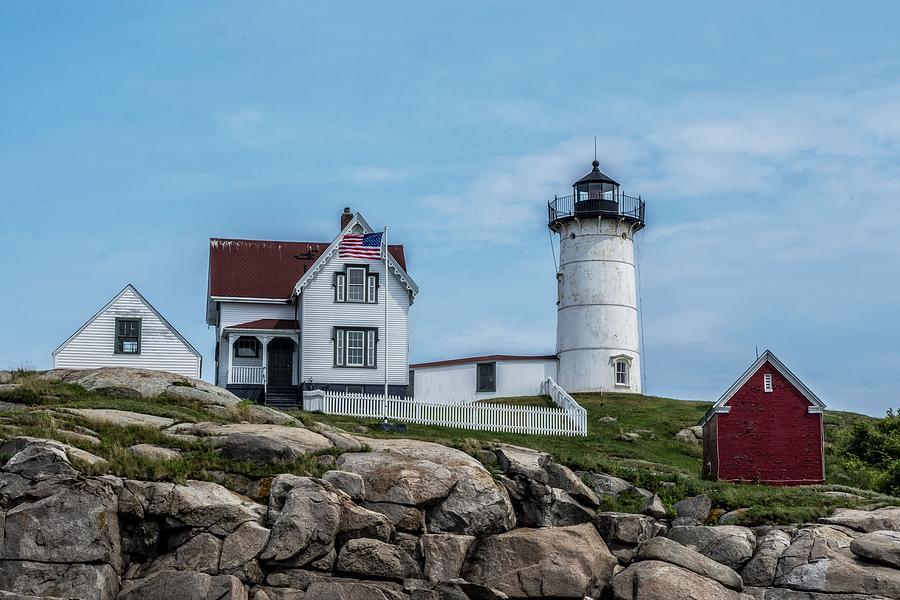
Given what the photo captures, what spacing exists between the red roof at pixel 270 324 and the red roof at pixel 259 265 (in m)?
1.07

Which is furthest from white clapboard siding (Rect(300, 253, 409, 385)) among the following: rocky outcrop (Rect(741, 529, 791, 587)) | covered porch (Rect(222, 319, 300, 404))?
rocky outcrop (Rect(741, 529, 791, 587))

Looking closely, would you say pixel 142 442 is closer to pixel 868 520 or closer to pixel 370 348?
pixel 868 520

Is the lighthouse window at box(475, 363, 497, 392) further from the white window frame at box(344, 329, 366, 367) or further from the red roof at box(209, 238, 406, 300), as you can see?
the white window frame at box(344, 329, 366, 367)

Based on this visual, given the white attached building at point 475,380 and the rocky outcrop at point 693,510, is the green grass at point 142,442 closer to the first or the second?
the rocky outcrop at point 693,510

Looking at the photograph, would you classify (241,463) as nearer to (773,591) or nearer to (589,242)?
(773,591)

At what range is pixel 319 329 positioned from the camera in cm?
5075

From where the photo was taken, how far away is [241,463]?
27.8 metres

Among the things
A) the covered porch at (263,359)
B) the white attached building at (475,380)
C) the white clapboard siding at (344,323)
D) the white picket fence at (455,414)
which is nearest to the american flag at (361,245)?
the white clapboard siding at (344,323)

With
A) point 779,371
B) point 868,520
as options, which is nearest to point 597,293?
point 779,371

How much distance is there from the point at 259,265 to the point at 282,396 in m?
6.84

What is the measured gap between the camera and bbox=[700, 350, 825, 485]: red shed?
3669 centimetres

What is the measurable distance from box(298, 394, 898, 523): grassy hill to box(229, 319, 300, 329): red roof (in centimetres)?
934

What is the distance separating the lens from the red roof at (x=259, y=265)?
52.6 meters

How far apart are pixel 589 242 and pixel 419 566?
3605cm
